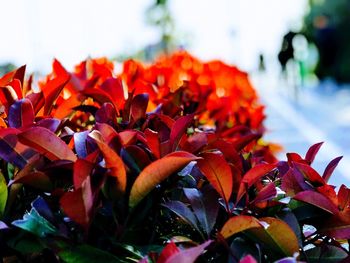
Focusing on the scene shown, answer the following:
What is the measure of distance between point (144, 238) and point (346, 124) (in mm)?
12749

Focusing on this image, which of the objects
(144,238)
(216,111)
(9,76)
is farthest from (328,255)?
(216,111)

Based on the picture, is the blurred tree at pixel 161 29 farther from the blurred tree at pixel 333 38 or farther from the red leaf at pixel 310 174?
the red leaf at pixel 310 174

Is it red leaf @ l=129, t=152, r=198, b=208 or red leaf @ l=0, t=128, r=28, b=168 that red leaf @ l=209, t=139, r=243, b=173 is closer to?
red leaf @ l=129, t=152, r=198, b=208

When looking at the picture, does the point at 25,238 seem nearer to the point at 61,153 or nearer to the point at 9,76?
the point at 61,153

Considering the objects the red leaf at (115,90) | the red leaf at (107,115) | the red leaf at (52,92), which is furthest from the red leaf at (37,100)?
the red leaf at (115,90)

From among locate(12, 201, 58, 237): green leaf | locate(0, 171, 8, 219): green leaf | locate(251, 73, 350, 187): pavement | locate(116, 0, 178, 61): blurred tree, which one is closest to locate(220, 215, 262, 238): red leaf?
locate(12, 201, 58, 237): green leaf

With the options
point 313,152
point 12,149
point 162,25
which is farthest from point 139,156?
point 162,25

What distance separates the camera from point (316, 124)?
14.4 metres

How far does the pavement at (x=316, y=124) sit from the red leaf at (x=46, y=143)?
4.71m

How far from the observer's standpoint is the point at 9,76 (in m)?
2.16

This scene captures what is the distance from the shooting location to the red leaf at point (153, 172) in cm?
142

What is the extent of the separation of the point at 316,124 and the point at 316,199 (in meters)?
13.1

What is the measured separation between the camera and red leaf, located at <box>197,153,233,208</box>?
58.8 inches

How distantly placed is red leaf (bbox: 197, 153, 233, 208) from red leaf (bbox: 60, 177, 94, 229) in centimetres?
28
